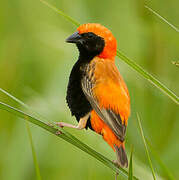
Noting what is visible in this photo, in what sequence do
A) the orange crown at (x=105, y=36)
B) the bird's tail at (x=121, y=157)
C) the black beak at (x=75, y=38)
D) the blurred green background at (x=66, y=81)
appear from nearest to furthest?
the bird's tail at (x=121, y=157)
the orange crown at (x=105, y=36)
the black beak at (x=75, y=38)
the blurred green background at (x=66, y=81)

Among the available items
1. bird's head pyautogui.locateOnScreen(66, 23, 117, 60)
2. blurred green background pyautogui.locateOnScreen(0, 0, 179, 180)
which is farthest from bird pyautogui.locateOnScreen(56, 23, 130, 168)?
blurred green background pyautogui.locateOnScreen(0, 0, 179, 180)

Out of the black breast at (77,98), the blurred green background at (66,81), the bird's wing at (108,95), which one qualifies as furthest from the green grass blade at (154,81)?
the blurred green background at (66,81)

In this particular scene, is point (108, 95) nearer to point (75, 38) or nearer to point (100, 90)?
point (100, 90)

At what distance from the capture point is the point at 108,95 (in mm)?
2873

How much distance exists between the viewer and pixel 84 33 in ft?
10.5

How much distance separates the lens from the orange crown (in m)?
Answer: 3.04

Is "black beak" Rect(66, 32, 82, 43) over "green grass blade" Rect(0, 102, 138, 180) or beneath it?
over

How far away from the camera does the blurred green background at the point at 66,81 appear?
4.20 meters

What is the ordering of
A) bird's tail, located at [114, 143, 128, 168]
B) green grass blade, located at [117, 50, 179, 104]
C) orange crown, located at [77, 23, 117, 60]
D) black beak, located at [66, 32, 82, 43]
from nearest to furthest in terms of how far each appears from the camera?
green grass blade, located at [117, 50, 179, 104]
bird's tail, located at [114, 143, 128, 168]
orange crown, located at [77, 23, 117, 60]
black beak, located at [66, 32, 82, 43]

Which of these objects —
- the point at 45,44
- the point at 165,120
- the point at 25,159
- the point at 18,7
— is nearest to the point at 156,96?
the point at 165,120

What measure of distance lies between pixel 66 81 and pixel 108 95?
70.1 inches

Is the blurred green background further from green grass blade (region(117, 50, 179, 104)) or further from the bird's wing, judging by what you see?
green grass blade (region(117, 50, 179, 104))

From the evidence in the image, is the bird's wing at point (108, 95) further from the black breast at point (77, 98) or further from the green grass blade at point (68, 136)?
the green grass blade at point (68, 136)

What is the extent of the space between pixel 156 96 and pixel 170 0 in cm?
91
